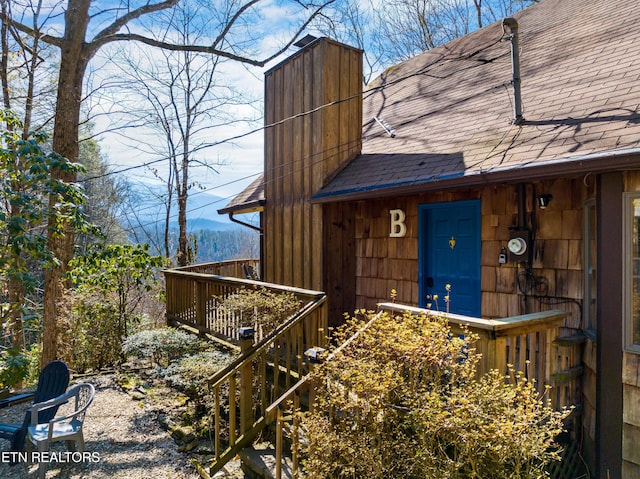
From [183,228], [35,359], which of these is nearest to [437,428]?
[35,359]

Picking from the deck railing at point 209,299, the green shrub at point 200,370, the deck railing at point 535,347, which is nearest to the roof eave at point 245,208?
the deck railing at point 209,299

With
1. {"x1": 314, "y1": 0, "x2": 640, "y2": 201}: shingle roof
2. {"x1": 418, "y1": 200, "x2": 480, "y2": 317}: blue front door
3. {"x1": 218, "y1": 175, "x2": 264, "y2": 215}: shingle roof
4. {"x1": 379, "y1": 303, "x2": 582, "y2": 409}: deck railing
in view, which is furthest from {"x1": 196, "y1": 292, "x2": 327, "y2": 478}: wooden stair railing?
{"x1": 218, "y1": 175, "x2": 264, "y2": 215}: shingle roof

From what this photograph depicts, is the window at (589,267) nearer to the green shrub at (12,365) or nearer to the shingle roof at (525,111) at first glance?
the shingle roof at (525,111)

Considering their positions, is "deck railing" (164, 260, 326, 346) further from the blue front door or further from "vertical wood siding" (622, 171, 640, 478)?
"vertical wood siding" (622, 171, 640, 478)

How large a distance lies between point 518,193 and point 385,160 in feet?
7.41

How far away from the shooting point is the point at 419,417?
2783 millimetres

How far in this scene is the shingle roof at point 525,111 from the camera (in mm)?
→ 3891

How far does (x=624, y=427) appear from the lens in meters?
3.36

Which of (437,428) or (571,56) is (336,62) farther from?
(437,428)

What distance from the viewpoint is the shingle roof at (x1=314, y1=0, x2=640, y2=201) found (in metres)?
3.89

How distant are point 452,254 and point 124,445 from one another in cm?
462

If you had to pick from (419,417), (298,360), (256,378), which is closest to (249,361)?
(298,360)

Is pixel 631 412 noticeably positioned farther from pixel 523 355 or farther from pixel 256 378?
pixel 256 378

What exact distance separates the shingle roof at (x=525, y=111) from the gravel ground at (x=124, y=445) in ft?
12.6
